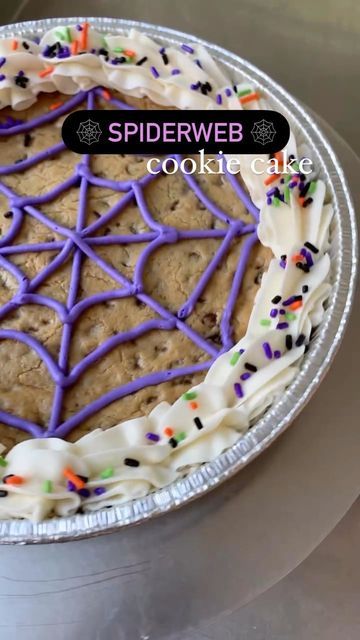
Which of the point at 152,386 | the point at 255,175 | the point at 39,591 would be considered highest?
the point at 255,175

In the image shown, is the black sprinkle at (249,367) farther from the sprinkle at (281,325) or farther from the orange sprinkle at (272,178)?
the orange sprinkle at (272,178)

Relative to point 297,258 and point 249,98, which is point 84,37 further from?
point 297,258

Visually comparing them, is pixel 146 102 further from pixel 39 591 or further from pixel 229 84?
pixel 39 591

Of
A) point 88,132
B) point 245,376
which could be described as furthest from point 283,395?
point 88,132

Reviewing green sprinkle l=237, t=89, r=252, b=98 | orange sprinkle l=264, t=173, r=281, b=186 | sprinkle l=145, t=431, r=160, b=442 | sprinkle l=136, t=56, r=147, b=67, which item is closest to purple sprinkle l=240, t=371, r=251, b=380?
sprinkle l=145, t=431, r=160, b=442

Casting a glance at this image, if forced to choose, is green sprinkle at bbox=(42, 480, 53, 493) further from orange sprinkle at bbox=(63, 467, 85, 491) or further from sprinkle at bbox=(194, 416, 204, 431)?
sprinkle at bbox=(194, 416, 204, 431)

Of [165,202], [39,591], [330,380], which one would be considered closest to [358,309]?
[330,380]
